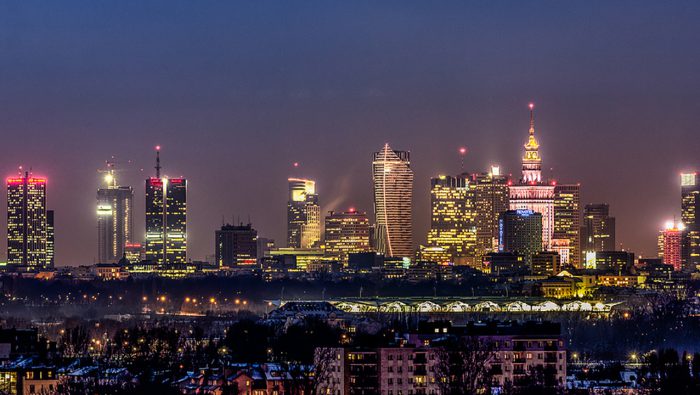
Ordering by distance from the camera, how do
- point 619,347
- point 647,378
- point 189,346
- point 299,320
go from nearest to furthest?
point 647,378
point 189,346
point 619,347
point 299,320

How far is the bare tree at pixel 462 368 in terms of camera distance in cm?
7331

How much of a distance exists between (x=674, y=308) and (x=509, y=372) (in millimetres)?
86747

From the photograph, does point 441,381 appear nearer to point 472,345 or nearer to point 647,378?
point 472,345

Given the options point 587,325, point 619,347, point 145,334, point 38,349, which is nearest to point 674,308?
point 587,325

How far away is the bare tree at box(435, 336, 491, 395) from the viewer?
73.3 metres

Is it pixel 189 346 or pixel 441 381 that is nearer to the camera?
pixel 441 381

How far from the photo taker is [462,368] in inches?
2943

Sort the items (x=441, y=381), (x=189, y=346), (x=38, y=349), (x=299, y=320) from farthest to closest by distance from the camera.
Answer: (x=299, y=320), (x=189, y=346), (x=38, y=349), (x=441, y=381)

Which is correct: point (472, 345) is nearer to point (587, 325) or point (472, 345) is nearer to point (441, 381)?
point (441, 381)

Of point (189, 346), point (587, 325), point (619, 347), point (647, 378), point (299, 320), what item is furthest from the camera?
point (587, 325)

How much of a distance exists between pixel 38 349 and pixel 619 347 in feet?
138

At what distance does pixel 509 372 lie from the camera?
79.4 meters

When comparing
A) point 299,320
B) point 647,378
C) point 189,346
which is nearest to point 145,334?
point 189,346

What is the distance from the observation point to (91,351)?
113750 millimetres
